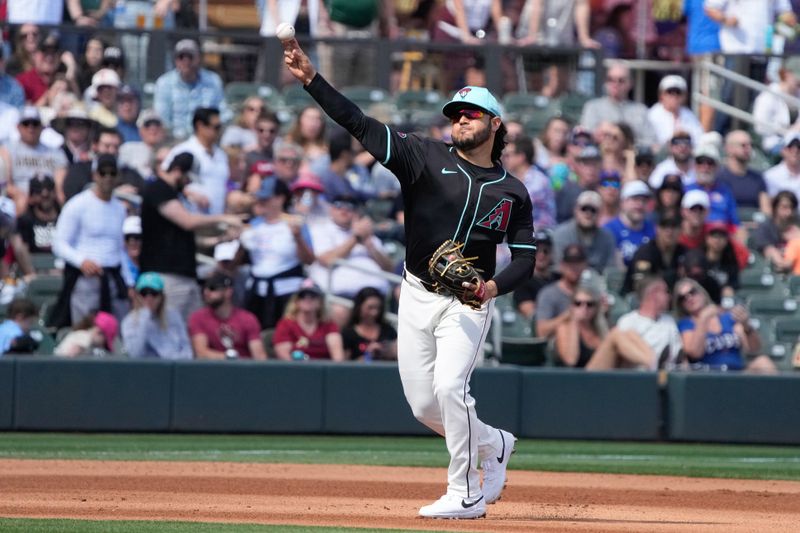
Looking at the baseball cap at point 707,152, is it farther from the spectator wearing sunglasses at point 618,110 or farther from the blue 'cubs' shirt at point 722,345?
the blue 'cubs' shirt at point 722,345

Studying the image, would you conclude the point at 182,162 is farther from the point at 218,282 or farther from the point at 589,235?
A: the point at 589,235

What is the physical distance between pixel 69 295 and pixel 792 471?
5.68m

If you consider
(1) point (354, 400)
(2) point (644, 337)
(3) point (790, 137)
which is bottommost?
(1) point (354, 400)

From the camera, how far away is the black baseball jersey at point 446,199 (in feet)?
22.4

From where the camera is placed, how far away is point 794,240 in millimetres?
14141

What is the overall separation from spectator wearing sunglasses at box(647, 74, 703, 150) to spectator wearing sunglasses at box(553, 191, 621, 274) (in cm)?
295

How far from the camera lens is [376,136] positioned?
680 cm

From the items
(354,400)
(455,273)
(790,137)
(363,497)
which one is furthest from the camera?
(790,137)

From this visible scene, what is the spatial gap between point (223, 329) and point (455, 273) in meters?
5.65

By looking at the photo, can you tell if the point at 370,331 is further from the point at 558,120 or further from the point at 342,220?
the point at 558,120

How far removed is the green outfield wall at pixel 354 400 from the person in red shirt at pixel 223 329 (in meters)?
0.38

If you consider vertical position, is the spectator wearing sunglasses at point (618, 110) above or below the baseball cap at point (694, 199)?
above

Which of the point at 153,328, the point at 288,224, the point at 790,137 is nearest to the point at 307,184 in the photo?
the point at 288,224

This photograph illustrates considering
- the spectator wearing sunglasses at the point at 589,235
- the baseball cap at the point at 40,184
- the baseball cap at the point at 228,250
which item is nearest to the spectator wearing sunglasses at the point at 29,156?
the baseball cap at the point at 40,184
